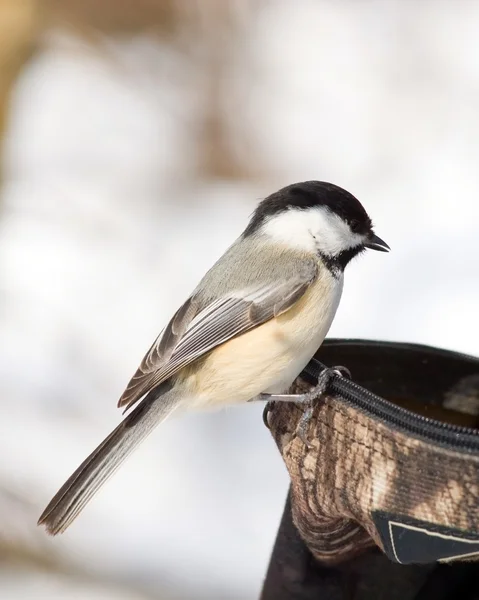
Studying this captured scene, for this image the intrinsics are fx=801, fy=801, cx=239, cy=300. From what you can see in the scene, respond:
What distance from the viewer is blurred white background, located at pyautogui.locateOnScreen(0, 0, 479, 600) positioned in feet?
6.55

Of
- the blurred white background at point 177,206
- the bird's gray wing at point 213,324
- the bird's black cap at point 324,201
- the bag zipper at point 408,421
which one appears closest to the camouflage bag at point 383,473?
the bag zipper at point 408,421

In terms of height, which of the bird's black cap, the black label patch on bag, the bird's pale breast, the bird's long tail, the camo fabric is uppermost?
the bird's black cap

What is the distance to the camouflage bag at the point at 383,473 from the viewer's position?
95 cm

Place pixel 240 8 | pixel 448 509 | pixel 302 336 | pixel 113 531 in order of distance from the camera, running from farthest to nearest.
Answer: pixel 240 8 < pixel 113 531 < pixel 302 336 < pixel 448 509

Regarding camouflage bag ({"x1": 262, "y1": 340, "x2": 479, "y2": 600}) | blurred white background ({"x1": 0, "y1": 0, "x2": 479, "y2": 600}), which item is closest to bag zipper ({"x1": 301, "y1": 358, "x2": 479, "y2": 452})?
camouflage bag ({"x1": 262, "y1": 340, "x2": 479, "y2": 600})

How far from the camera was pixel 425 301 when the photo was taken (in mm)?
2285

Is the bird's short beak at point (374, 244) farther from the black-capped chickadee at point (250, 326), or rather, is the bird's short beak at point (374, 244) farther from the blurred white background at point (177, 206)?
the blurred white background at point (177, 206)

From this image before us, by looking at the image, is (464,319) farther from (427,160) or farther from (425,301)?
(427,160)

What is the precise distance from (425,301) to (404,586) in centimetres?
105

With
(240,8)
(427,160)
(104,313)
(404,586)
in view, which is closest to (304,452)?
(404,586)

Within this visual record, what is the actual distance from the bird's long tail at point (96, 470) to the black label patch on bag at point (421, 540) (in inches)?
18.3

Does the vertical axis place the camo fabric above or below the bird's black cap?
below

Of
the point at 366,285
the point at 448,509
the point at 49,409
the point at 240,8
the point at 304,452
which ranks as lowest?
the point at 448,509

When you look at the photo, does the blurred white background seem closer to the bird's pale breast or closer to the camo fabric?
the bird's pale breast
